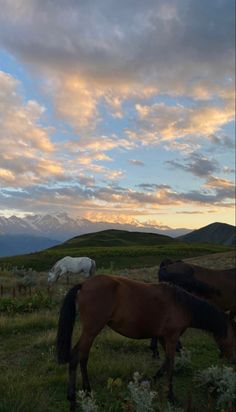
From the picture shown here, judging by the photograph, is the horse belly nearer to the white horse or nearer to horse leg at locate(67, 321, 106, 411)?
horse leg at locate(67, 321, 106, 411)

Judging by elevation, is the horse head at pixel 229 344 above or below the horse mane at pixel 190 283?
below

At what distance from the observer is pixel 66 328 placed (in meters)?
7.09

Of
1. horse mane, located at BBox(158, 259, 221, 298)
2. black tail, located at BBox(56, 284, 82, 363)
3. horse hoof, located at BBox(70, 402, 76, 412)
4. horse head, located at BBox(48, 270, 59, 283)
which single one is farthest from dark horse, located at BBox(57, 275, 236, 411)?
horse head, located at BBox(48, 270, 59, 283)

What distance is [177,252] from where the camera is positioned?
62.3 m

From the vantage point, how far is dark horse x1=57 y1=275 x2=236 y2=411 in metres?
6.93

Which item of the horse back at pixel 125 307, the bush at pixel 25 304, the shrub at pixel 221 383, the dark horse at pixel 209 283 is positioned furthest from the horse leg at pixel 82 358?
the bush at pixel 25 304

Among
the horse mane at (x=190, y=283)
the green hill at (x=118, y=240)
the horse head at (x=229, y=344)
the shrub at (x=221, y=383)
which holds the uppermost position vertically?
the green hill at (x=118, y=240)

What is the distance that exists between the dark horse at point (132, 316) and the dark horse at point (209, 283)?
2916mm

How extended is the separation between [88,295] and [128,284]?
0.80 m

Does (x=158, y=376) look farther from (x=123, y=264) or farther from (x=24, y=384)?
(x=123, y=264)

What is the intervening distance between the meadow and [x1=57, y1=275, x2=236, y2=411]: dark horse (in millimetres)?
401

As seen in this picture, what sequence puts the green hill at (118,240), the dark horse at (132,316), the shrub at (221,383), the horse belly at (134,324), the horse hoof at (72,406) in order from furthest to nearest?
the green hill at (118,240) → the horse belly at (134,324) → the dark horse at (132,316) → the horse hoof at (72,406) → the shrub at (221,383)

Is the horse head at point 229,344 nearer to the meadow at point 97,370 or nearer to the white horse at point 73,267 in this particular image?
the meadow at point 97,370

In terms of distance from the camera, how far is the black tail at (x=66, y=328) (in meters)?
7.03
